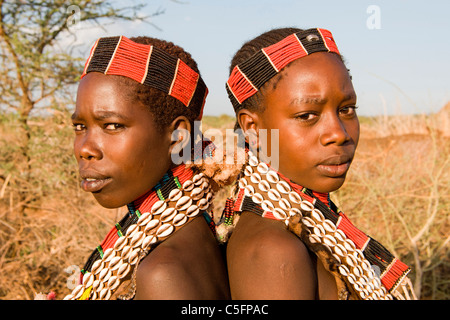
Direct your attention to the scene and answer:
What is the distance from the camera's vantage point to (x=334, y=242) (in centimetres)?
191

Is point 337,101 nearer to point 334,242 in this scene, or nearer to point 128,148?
point 334,242

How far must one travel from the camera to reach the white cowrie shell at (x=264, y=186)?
1.92 m

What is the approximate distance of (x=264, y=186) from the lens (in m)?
1.92

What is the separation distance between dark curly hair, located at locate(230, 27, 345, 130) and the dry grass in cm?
263

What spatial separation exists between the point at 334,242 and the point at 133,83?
3.60 feet

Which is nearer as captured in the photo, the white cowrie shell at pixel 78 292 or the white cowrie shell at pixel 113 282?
the white cowrie shell at pixel 113 282

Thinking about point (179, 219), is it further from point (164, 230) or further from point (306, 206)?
point (306, 206)

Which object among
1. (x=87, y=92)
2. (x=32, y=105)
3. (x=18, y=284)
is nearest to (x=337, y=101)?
(x=87, y=92)

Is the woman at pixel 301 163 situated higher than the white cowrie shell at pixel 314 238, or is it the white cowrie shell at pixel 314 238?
the woman at pixel 301 163

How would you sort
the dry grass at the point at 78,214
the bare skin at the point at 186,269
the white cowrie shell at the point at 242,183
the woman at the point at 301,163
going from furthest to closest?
the dry grass at the point at 78,214
the white cowrie shell at the point at 242,183
the woman at the point at 301,163
the bare skin at the point at 186,269

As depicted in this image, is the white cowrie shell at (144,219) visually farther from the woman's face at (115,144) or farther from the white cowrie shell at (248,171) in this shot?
the white cowrie shell at (248,171)

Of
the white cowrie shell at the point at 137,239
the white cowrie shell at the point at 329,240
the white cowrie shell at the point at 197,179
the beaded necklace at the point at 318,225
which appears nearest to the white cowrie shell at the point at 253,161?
the beaded necklace at the point at 318,225

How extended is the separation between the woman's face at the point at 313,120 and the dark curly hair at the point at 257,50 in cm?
3
